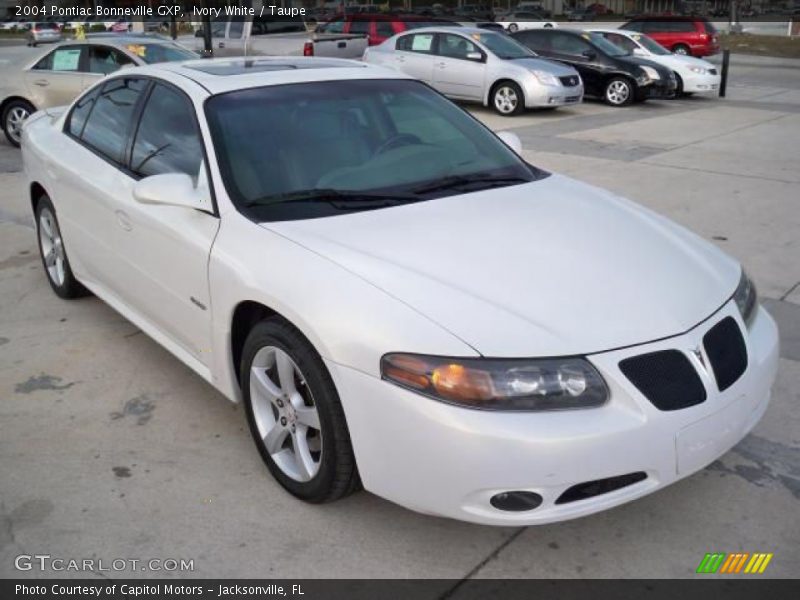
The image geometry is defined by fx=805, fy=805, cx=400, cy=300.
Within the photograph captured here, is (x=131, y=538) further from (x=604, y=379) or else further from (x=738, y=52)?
(x=738, y=52)

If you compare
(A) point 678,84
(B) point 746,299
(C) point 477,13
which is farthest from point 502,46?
(C) point 477,13

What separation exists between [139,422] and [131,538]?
2.85ft

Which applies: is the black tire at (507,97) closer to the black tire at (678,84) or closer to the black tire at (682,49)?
the black tire at (678,84)

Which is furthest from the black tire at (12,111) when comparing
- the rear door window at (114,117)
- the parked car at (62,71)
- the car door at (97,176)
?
the rear door window at (114,117)

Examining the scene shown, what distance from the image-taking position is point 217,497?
3.05 m

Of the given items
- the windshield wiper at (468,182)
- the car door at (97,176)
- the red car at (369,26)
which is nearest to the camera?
the windshield wiper at (468,182)

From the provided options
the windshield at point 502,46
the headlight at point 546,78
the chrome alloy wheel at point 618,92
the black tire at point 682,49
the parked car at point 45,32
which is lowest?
the chrome alloy wheel at point 618,92

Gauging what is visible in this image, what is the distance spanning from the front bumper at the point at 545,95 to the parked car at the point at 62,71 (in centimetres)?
571

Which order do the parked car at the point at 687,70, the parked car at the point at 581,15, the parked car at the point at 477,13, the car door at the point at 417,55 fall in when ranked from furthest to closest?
the parked car at the point at 581,15, the parked car at the point at 477,13, the parked car at the point at 687,70, the car door at the point at 417,55

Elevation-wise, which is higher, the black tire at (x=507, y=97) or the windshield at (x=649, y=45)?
the windshield at (x=649, y=45)

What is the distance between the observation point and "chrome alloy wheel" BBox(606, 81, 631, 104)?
15273mm

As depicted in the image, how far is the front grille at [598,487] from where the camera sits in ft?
8.03

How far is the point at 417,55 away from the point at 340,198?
40.7ft

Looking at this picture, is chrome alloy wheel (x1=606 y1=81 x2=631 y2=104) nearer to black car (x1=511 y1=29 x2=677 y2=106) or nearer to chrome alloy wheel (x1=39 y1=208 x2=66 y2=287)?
black car (x1=511 y1=29 x2=677 y2=106)
